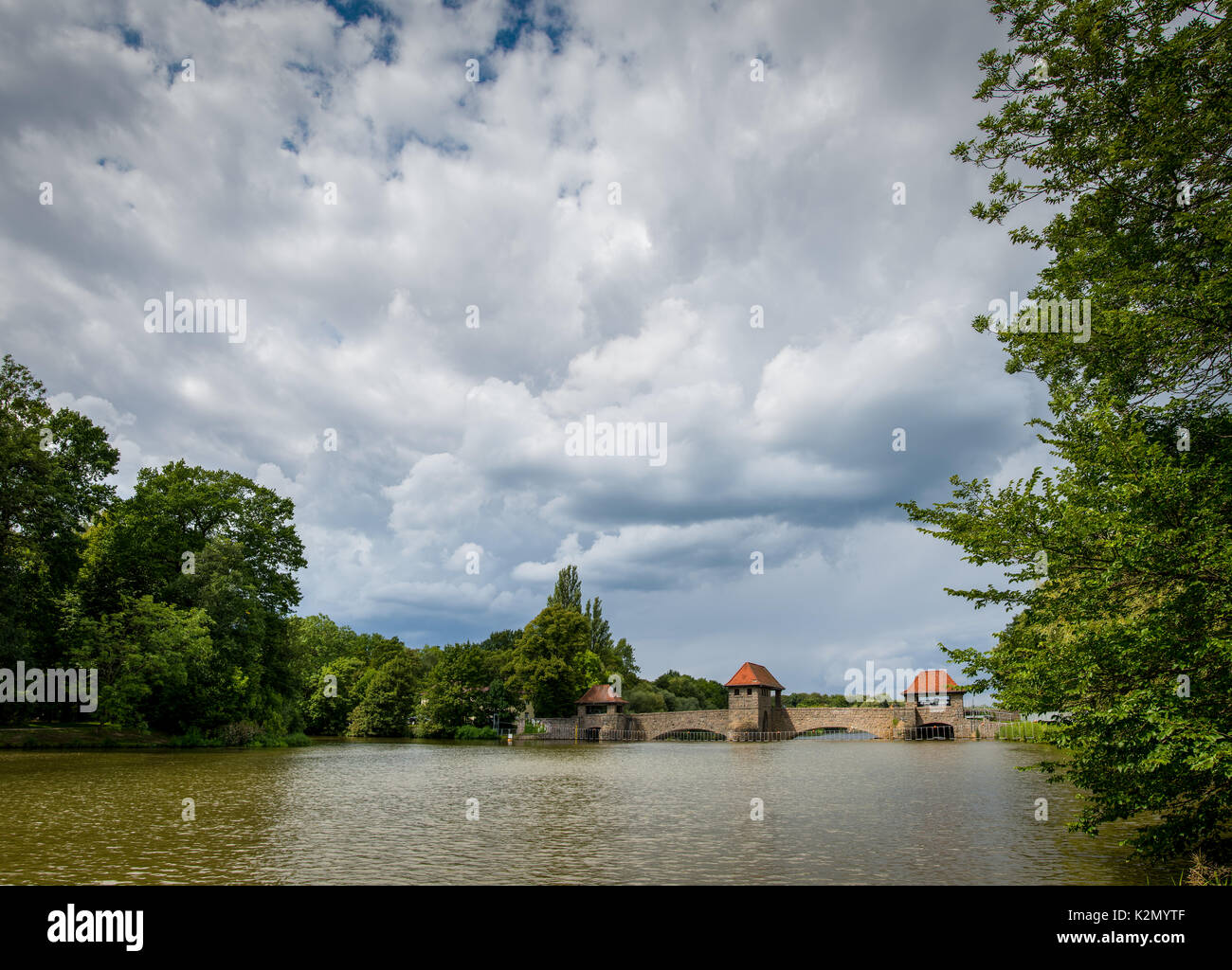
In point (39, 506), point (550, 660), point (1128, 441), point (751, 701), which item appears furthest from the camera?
point (751, 701)

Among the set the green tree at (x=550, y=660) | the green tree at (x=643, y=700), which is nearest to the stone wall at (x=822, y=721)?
the green tree at (x=550, y=660)

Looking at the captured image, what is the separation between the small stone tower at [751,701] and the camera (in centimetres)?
8338

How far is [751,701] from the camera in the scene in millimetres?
83875

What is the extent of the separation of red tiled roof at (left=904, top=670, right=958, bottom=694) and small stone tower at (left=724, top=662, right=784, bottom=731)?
57.0 feet

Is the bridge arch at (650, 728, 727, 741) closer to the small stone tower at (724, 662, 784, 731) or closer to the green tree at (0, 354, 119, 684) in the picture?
the small stone tower at (724, 662, 784, 731)

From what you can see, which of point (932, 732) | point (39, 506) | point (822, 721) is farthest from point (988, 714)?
point (39, 506)

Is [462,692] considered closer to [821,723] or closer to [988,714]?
[821,723]

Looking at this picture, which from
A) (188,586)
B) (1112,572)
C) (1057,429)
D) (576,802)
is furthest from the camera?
(188,586)

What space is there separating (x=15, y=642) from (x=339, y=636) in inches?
2921

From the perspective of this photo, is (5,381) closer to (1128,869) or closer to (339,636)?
(1128,869)

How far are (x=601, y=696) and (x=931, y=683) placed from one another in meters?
40.1
